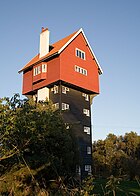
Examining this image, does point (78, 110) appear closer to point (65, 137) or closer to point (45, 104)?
point (45, 104)

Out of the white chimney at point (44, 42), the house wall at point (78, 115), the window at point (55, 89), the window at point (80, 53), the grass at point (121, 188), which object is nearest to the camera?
the grass at point (121, 188)

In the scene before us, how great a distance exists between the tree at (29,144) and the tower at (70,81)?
12923 mm

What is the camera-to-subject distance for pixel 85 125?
3309 centimetres

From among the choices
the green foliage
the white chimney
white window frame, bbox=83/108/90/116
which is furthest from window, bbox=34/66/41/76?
the green foliage

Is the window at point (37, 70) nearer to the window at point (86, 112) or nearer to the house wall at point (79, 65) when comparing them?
the house wall at point (79, 65)

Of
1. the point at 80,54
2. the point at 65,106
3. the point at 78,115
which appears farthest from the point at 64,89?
the point at 80,54

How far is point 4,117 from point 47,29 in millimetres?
29609

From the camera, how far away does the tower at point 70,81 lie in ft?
102

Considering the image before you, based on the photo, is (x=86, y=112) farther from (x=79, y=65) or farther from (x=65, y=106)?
(x=79, y=65)

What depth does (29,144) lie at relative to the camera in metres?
11.1

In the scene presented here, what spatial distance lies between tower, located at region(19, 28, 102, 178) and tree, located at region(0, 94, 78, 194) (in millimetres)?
12923

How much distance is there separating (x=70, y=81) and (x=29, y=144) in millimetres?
20307

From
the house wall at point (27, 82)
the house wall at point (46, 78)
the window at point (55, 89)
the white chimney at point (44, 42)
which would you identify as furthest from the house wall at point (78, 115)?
the white chimney at point (44, 42)

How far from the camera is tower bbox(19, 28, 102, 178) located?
1219 inches
